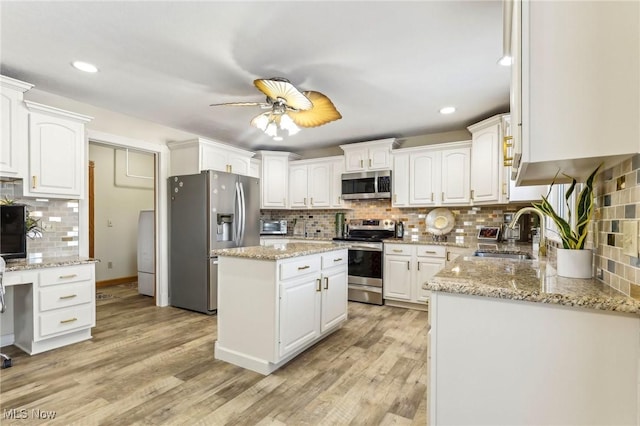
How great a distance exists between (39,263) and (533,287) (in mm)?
3429

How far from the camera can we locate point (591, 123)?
98cm

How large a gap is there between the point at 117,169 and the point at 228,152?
2322 millimetres

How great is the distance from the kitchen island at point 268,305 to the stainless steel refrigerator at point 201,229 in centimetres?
136

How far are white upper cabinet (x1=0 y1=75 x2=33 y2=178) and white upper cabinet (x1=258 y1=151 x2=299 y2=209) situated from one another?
301 centimetres

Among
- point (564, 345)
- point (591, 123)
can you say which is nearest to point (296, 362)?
point (564, 345)

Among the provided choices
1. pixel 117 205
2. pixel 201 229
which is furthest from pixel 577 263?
pixel 117 205

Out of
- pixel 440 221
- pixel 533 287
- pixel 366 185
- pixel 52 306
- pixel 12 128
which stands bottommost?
pixel 52 306

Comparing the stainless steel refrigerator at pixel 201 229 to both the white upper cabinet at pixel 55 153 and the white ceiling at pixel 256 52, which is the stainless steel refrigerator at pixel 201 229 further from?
the white upper cabinet at pixel 55 153

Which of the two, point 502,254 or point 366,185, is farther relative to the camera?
point 366,185

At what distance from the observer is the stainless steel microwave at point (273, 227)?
5242 millimetres

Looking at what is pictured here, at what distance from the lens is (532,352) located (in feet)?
3.70

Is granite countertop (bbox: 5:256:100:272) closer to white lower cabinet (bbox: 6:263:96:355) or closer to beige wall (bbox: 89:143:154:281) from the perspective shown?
white lower cabinet (bbox: 6:263:96:355)

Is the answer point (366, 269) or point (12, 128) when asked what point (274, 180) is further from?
point (12, 128)

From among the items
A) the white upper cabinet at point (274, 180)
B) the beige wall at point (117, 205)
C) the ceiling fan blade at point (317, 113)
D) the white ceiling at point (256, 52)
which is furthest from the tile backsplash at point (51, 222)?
the white upper cabinet at point (274, 180)
